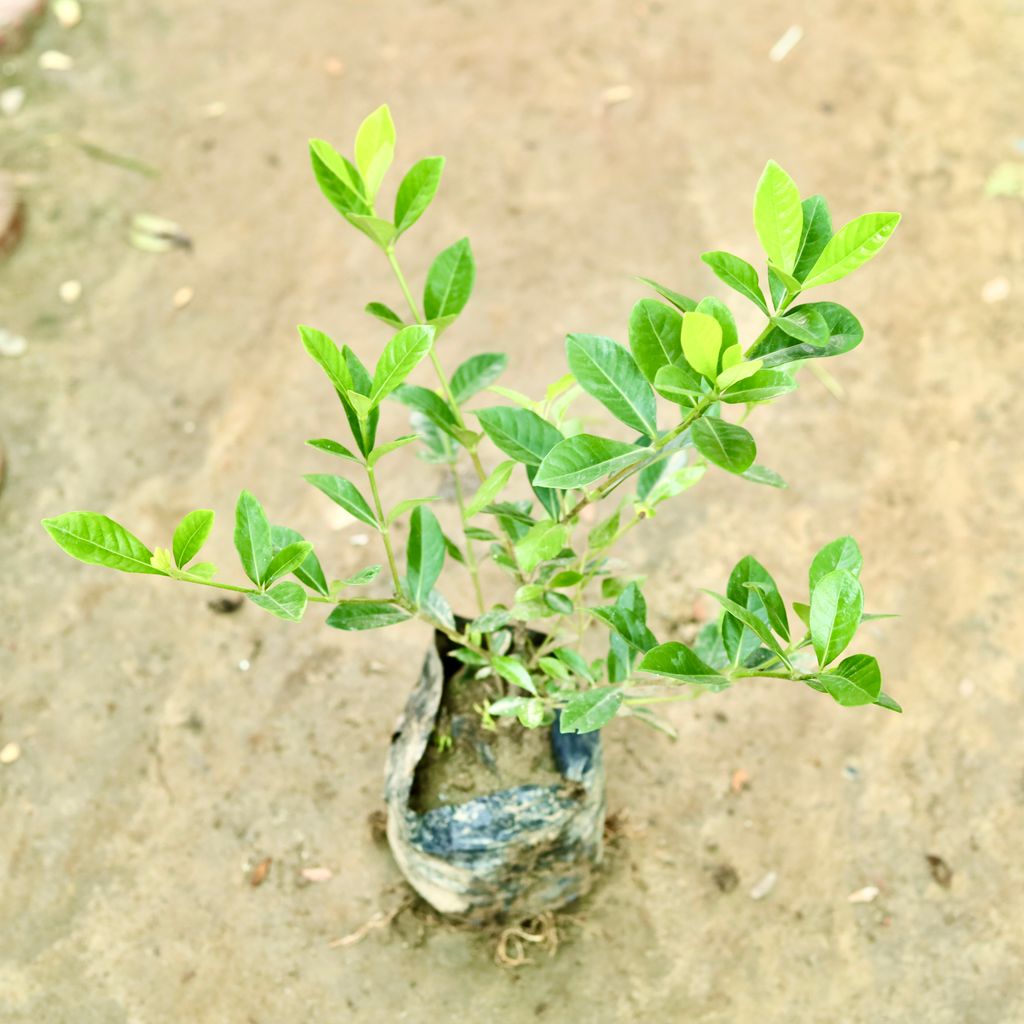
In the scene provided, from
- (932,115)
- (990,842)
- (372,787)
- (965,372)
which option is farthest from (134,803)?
(932,115)

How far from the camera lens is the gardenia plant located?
3.82ft

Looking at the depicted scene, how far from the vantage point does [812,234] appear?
46.7 inches

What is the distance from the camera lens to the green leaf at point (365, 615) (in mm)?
1571

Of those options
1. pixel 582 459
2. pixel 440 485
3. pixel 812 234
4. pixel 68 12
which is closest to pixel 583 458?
pixel 582 459

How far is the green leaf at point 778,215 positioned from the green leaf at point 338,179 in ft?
1.66

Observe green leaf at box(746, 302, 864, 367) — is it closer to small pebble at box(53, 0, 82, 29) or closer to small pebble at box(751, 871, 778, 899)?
small pebble at box(751, 871, 778, 899)

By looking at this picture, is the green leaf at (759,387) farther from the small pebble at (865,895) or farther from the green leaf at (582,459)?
the small pebble at (865,895)

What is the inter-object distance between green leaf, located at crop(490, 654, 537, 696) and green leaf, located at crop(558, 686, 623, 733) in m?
0.11

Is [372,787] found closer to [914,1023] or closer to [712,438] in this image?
[914,1023]

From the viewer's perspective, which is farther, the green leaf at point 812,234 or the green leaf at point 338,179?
the green leaf at point 338,179

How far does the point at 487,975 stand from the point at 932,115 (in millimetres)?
2822

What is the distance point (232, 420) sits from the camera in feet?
9.36

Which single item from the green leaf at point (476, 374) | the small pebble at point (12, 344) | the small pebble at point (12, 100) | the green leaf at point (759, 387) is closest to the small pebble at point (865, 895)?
the green leaf at point (476, 374)

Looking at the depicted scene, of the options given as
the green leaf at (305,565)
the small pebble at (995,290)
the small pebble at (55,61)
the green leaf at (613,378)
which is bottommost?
the small pebble at (55,61)
